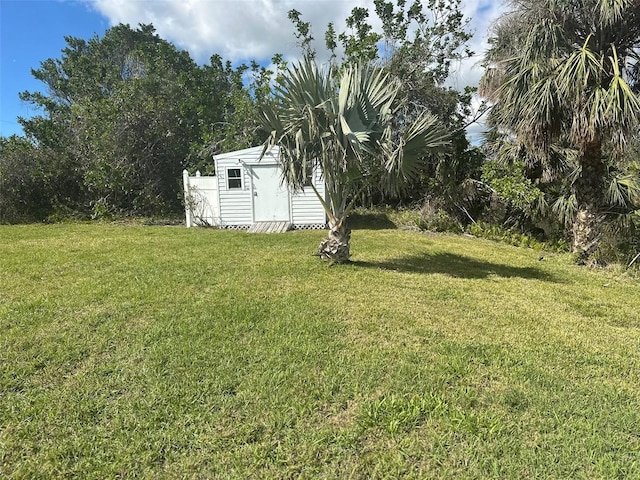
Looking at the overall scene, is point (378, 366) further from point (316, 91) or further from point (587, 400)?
point (316, 91)

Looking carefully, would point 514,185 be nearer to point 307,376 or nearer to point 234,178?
point 234,178

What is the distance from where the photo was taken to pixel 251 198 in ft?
39.5

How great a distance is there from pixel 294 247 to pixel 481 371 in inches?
212

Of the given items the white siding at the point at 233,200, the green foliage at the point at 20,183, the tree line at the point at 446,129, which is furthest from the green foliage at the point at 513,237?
the green foliage at the point at 20,183

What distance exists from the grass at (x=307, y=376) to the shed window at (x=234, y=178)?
6.66 m

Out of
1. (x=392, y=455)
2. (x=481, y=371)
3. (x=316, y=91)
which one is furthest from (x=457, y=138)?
(x=392, y=455)

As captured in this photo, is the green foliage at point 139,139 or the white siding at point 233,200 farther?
the green foliage at point 139,139

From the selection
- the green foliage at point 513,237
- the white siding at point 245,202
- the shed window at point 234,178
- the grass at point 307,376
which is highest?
the shed window at point 234,178

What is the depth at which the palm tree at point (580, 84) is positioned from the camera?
22.3 ft

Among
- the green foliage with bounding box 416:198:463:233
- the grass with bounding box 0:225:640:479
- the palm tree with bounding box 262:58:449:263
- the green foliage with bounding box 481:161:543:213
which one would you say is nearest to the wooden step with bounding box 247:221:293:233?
the green foliage with bounding box 416:198:463:233

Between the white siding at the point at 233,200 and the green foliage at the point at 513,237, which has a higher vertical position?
the white siding at the point at 233,200

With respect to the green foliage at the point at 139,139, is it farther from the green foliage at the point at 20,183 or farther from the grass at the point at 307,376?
the grass at the point at 307,376

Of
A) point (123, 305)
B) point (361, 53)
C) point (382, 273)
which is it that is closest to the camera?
point (123, 305)

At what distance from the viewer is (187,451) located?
2.18 metres
